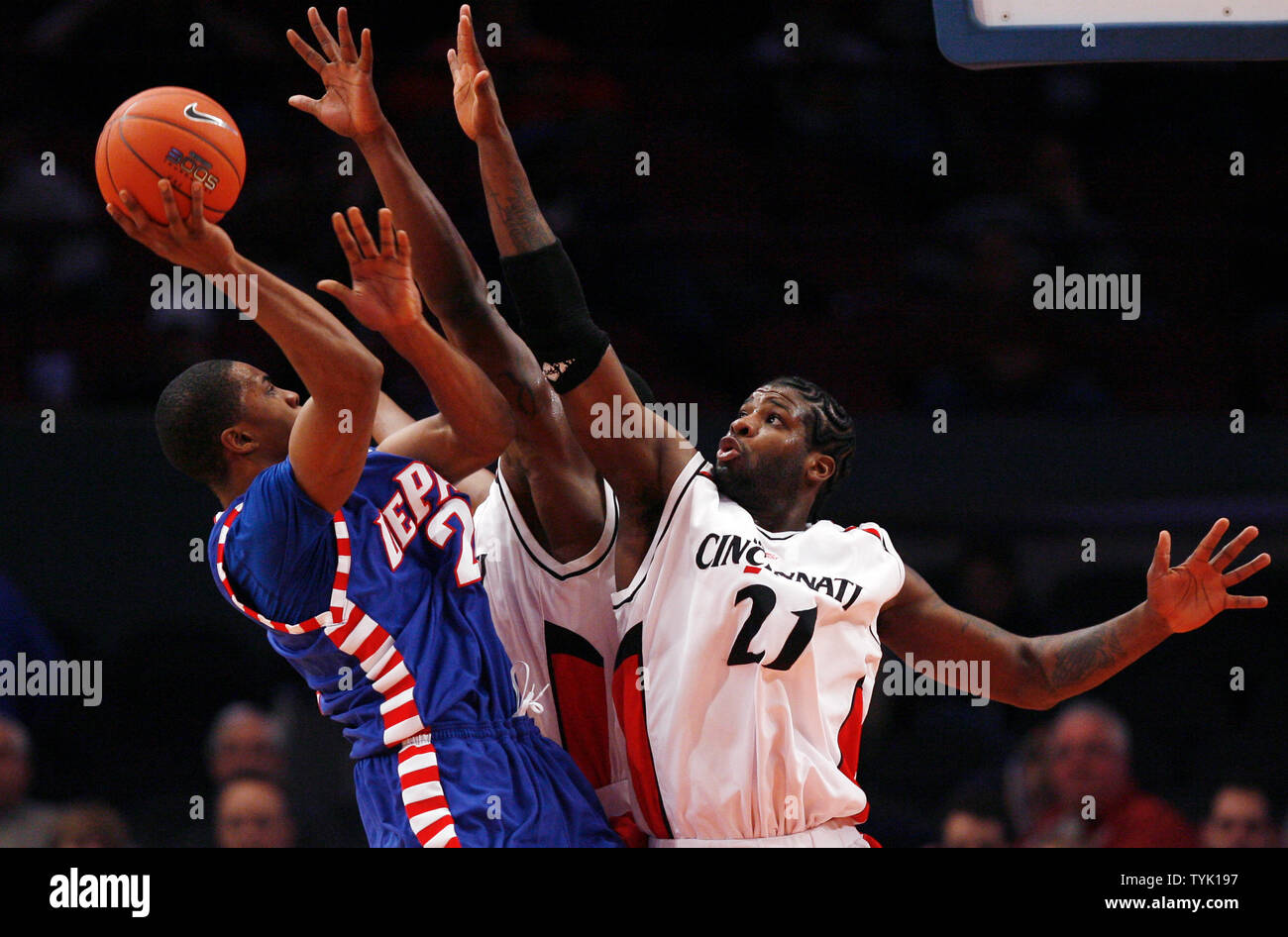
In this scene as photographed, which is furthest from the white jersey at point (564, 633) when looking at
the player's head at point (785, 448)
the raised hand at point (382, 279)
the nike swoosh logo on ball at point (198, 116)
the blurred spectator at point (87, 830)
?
the blurred spectator at point (87, 830)

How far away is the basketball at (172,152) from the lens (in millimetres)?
2943

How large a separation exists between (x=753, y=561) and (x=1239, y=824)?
224cm

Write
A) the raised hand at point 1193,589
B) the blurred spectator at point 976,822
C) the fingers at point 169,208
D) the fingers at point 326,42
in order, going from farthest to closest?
1. the blurred spectator at point 976,822
2. the raised hand at point 1193,589
3. the fingers at point 326,42
4. the fingers at point 169,208

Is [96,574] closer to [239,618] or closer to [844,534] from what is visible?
[239,618]

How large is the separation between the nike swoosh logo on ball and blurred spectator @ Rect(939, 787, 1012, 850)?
2.96 m

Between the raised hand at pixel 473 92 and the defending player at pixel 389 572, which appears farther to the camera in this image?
the raised hand at pixel 473 92

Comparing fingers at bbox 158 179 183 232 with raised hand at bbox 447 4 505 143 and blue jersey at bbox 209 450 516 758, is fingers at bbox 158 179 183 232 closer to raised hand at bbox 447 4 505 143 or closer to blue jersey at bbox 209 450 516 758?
blue jersey at bbox 209 450 516 758

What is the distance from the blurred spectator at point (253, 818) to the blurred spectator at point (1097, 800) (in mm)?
2372

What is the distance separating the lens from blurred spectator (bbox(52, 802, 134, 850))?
435 centimetres

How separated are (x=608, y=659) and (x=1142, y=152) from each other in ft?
16.1

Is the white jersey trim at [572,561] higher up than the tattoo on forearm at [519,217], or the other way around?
the tattoo on forearm at [519,217]

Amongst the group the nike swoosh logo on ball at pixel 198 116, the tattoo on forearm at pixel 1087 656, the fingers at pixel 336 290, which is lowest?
the tattoo on forearm at pixel 1087 656
